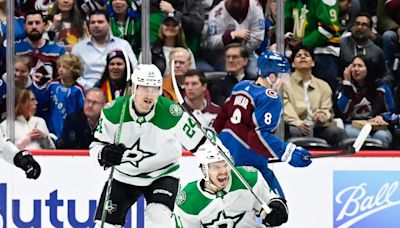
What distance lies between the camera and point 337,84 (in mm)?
7203

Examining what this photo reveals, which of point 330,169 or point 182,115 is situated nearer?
point 182,115

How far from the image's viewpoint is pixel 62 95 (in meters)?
7.17

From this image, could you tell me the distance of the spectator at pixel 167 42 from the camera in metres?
7.16

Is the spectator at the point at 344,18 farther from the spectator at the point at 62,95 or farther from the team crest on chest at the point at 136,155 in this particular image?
the team crest on chest at the point at 136,155

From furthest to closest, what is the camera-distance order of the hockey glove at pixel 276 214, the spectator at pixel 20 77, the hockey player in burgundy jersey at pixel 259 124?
the spectator at pixel 20 77
the hockey player in burgundy jersey at pixel 259 124
the hockey glove at pixel 276 214

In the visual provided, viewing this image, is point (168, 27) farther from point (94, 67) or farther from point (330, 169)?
point (330, 169)

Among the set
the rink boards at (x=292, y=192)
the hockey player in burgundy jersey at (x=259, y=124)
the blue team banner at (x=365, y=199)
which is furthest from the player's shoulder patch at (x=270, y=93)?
the blue team banner at (x=365, y=199)

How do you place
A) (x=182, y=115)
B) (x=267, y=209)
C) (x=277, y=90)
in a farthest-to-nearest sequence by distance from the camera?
(x=277, y=90), (x=182, y=115), (x=267, y=209)

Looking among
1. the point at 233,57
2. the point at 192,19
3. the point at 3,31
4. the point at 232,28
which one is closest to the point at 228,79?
the point at 233,57

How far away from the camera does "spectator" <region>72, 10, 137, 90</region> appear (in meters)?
7.18

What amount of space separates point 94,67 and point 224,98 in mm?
733

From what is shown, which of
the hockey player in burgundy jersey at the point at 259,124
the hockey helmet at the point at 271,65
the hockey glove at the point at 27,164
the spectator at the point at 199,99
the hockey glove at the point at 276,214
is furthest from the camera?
the spectator at the point at 199,99

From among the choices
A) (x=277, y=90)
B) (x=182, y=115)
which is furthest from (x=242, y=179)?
(x=277, y=90)

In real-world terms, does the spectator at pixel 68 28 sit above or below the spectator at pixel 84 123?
above
